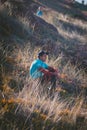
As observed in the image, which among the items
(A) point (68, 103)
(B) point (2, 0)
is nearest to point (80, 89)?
(A) point (68, 103)

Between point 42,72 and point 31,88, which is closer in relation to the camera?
point 31,88

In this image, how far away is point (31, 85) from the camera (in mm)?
8273

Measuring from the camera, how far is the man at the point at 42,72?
894 cm

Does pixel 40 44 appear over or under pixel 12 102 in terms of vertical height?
under

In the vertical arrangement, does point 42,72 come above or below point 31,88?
below

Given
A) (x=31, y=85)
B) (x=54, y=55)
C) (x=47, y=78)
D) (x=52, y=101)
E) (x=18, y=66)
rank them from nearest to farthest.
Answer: (x=52, y=101)
(x=31, y=85)
(x=47, y=78)
(x=18, y=66)
(x=54, y=55)

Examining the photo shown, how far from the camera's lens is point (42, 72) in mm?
9141

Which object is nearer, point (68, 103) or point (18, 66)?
point (68, 103)

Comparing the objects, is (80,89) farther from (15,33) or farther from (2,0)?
(2,0)

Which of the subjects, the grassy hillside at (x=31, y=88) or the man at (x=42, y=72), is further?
the man at (x=42, y=72)

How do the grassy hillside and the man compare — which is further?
the man

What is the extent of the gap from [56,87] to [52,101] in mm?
1662

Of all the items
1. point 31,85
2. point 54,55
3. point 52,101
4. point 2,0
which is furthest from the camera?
point 2,0

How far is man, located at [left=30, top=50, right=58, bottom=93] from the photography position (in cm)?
894
